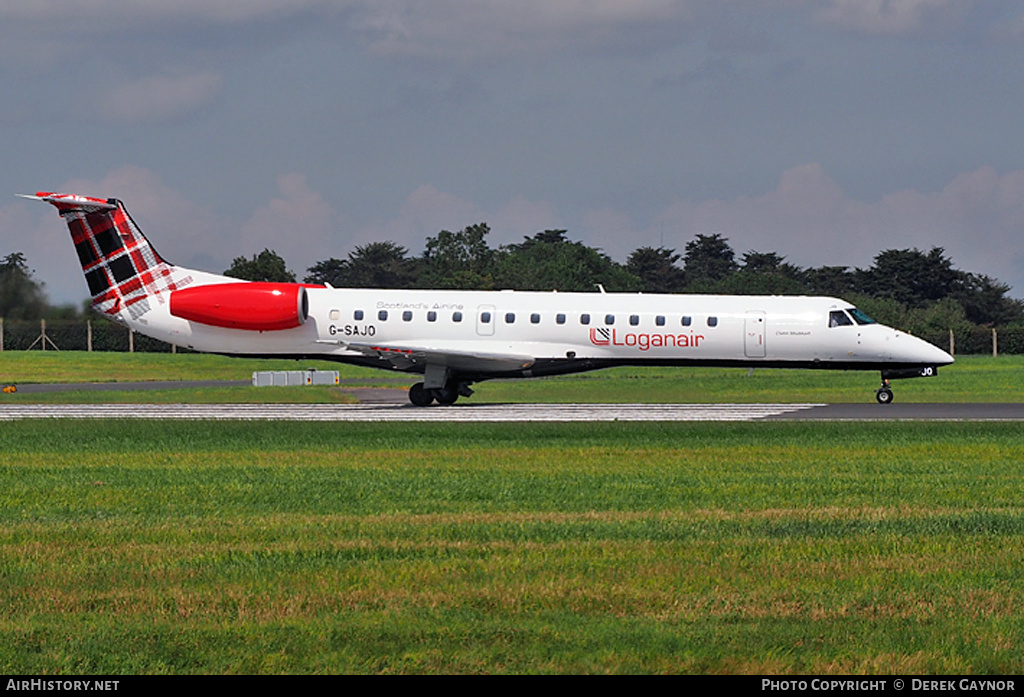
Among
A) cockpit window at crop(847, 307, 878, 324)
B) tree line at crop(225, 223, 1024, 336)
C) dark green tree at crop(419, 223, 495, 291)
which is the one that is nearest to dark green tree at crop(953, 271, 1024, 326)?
tree line at crop(225, 223, 1024, 336)

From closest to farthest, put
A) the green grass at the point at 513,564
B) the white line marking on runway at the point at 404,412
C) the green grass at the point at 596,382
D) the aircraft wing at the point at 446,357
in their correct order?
the green grass at the point at 513,564
the white line marking on runway at the point at 404,412
the aircraft wing at the point at 446,357
the green grass at the point at 596,382

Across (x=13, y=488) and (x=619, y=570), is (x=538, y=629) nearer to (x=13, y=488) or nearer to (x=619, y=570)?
(x=619, y=570)

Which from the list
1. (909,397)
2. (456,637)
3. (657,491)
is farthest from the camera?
(909,397)

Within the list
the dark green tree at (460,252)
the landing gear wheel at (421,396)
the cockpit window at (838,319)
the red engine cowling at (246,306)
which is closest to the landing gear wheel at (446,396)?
the landing gear wheel at (421,396)

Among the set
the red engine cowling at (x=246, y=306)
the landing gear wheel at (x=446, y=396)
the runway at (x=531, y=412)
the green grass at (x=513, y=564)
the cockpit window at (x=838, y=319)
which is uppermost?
the red engine cowling at (x=246, y=306)

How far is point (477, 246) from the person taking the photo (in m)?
120

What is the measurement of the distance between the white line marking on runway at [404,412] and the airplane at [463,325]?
1.32 meters

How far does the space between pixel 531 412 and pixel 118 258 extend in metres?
13.3

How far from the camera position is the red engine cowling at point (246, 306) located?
37.4 metres

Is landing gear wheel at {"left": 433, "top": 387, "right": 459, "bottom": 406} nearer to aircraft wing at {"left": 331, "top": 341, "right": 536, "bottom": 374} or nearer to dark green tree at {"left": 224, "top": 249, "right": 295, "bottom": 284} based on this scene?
aircraft wing at {"left": 331, "top": 341, "right": 536, "bottom": 374}

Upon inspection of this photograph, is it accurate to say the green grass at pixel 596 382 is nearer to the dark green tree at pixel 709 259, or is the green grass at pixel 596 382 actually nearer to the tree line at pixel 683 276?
the tree line at pixel 683 276

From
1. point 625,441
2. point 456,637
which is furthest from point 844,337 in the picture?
point 456,637

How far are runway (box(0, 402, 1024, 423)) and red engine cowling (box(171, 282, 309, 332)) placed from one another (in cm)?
243

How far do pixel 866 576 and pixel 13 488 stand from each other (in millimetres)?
10735
